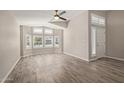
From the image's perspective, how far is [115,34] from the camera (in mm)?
5316

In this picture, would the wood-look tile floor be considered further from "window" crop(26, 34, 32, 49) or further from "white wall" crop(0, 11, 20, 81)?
"window" crop(26, 34, 32, 49)

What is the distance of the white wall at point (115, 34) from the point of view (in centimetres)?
505

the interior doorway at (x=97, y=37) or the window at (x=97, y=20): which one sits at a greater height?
the window at (x=97, y=20)


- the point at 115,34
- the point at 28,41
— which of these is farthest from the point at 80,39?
the point at 28,41

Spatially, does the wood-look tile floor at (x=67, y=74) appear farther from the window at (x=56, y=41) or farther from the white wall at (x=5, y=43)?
the window at (x=56, y=41)

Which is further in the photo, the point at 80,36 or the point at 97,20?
the point at 80,36

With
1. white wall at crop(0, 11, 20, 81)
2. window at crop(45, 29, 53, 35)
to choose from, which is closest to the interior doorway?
white wall at crop(0, 11, 20, 81)

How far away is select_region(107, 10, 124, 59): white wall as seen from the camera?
16.6 feet

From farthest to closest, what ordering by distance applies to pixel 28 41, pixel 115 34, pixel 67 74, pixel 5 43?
1. pixel 28 41
2. pixel 115 34
3. pixel 67 74
4. pixel 5 43

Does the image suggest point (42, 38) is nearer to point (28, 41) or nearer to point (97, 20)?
point (28, 41)

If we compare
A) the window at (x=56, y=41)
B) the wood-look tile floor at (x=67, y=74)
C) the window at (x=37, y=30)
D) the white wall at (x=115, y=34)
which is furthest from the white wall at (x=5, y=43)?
the window at (x=56, y=41)
